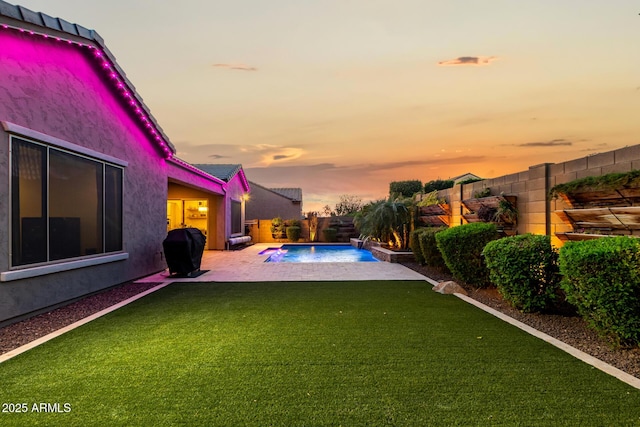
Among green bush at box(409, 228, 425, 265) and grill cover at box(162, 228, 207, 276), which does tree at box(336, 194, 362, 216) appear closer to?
green bush at box(409, 228, 425, 265)

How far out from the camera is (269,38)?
10.1 meters

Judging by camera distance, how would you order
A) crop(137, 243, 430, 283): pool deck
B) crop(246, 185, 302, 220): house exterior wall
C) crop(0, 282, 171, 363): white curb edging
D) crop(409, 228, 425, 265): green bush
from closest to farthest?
crop(0, 282, 171, 363): white curb edging < crop(137, 243, 430, 283): pool deck < crop(409, 228, 425, 265): green bush < crop(246, 185, 302, 220): house exterior wall

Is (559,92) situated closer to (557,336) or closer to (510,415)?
(557,336)

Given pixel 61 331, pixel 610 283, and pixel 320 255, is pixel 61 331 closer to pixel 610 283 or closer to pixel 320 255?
pixel 610 283

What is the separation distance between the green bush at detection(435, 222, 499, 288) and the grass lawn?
184 centimetres

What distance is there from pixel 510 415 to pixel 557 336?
227cm

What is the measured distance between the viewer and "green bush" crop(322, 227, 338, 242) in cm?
1984

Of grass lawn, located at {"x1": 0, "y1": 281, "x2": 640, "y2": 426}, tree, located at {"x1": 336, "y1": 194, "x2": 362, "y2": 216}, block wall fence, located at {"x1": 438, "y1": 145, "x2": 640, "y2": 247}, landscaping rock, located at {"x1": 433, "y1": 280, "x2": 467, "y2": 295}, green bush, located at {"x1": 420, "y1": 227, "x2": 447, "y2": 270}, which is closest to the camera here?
grass lawn, located at {"x1": 0, "y1": 281, "x2": 640, "y2": 426}

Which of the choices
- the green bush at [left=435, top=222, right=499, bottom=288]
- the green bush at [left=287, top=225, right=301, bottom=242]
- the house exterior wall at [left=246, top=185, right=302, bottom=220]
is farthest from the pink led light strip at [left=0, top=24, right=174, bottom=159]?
the house exterior wall at [left=246, top=185, right=302, bottom=220]

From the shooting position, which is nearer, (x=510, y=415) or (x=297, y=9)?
(x=510, y=415)

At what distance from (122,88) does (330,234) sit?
563 inches

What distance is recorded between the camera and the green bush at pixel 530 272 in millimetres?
4727

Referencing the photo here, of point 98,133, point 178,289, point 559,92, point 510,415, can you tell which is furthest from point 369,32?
point 510,415

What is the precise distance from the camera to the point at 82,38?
5668 mm
